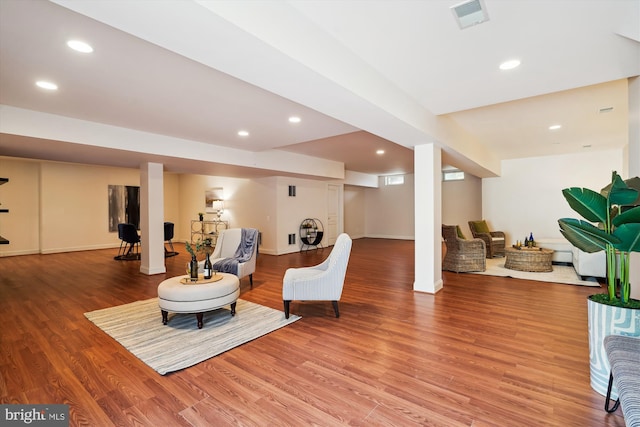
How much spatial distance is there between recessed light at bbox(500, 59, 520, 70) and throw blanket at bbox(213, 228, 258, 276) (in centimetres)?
407

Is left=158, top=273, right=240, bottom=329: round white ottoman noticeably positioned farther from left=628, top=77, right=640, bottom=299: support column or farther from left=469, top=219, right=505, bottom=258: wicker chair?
left=469, top=219, right=505, bottom=258: wicker chair

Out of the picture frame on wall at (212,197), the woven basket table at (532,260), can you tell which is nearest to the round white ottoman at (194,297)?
the woven basket table at (532,260)

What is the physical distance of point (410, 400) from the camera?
6.79 feet

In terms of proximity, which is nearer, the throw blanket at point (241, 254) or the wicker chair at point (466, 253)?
the throw blanket at point (241, 254)

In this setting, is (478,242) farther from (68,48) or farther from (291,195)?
(68,48)

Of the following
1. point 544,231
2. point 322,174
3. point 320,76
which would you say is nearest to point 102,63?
point 320,76

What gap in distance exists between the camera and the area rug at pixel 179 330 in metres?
2.73

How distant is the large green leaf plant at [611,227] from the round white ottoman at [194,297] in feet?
10.8

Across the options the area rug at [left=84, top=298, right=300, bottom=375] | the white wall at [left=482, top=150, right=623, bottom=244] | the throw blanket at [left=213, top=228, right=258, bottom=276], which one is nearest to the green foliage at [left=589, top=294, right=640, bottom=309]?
the area rug at [left=84, top=298, right=300, bottom=375]

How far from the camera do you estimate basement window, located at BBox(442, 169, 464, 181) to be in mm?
10847

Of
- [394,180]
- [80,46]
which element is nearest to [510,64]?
[80,46]

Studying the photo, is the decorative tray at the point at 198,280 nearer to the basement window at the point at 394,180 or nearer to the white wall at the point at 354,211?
the white wall at the point at 354,211

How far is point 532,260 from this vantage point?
5902 millimetres

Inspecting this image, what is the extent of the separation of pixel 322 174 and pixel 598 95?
5.96m
